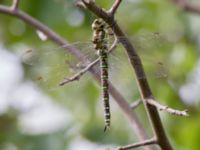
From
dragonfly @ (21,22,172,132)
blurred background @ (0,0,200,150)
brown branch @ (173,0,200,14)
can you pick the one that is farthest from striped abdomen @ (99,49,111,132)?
brown branch @ (173,0,200,14)

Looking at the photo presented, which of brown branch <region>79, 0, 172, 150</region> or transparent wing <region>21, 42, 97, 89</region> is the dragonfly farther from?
brown branch <region>79, 0, 172, 150</region>

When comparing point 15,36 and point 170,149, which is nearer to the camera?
point 170,149

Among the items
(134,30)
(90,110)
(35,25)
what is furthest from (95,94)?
(35,25)

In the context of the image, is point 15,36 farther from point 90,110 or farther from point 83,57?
point 83,57

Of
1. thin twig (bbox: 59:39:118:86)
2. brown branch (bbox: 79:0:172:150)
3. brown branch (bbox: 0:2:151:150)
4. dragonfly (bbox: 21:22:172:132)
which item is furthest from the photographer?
brown branch (bbox: 0:2:151:150)

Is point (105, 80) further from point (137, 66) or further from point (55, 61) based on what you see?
point (137, 66)

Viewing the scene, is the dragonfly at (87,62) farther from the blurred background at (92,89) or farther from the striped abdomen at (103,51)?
the blurred background at (92,89)

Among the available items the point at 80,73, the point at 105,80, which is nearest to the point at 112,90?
the point at 105,80
